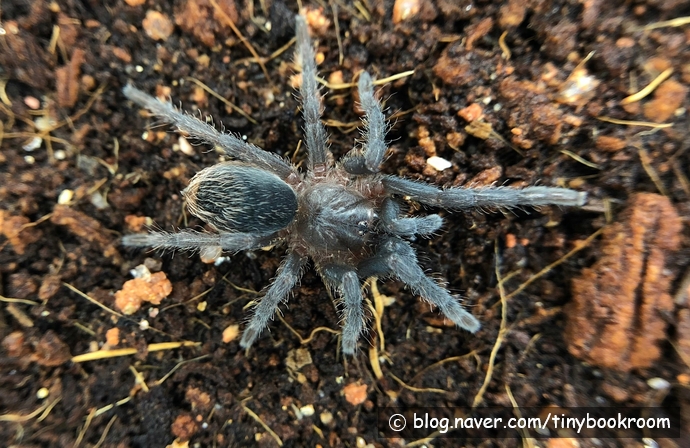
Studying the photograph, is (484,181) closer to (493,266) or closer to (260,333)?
(493,266)

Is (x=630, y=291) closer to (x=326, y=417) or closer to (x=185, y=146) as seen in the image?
(x=326, y=417)

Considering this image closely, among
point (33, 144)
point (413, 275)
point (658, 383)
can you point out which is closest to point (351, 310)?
point (413, 275)

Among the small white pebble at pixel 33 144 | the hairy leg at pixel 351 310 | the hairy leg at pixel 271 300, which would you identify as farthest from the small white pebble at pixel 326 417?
the small white pebble at pixel 33 144

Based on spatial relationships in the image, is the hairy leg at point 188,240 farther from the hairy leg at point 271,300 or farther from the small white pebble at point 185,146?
the small white pebble at point 185,146

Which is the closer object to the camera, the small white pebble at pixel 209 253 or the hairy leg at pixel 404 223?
the hairy leg at pixel 404 223

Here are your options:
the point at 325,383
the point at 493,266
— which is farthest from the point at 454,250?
the point at 325,383

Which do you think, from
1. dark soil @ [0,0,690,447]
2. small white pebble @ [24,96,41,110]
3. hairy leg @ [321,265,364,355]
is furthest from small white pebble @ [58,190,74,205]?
hairy leg @ [321,265,364,355]
